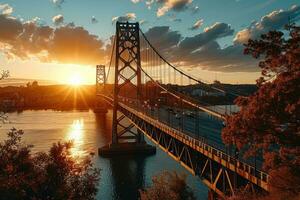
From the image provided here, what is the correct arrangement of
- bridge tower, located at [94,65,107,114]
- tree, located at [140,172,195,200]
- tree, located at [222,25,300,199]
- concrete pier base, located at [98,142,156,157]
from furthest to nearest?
bridge tower, located at [94,65,107,114] → concrete pier base, located at [98,142,156,157] → tree, located at [140,172,195,200] → tree, located at [222,25,300,199]

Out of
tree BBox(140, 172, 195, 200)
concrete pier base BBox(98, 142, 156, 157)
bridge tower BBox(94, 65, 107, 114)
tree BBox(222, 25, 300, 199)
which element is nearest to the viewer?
tree BBox(222, 25, 300, 199)

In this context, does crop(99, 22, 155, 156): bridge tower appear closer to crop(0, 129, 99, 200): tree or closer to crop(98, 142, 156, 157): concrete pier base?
crop(98, 142, 156, 157): concrete pier base

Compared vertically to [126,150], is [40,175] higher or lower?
higher

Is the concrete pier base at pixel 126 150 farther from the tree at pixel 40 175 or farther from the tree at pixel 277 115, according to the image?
the tree at pixel 277 115

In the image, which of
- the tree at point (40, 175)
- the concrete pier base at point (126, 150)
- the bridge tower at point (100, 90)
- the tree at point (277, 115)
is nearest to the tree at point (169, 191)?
the tree at point (40, 175)

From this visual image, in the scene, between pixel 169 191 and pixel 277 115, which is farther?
pixel 169 191

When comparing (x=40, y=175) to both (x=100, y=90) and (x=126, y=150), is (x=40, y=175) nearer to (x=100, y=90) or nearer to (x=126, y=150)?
(x=126, y=150)

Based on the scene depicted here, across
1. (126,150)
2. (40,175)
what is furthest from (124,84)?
(40,175)

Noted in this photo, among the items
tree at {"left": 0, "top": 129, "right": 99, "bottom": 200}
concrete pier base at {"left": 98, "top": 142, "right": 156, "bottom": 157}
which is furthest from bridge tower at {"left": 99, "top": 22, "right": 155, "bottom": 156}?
tree at {"left": 0, "top": 129, "right": 99, "bottom": 200}
